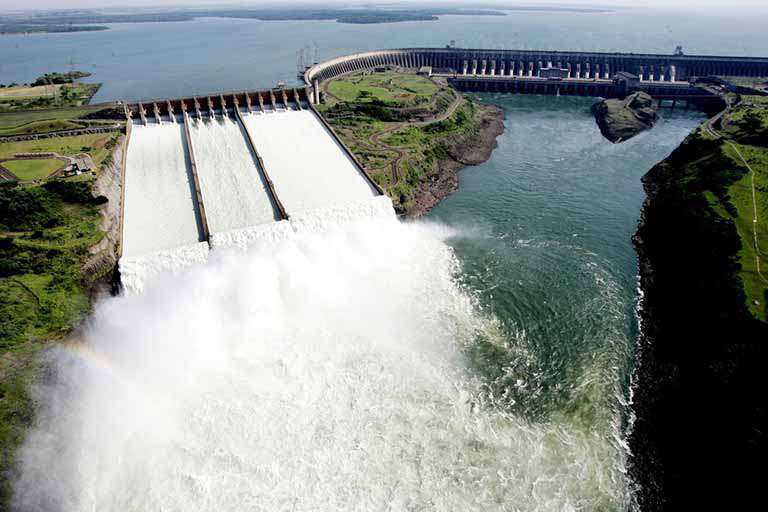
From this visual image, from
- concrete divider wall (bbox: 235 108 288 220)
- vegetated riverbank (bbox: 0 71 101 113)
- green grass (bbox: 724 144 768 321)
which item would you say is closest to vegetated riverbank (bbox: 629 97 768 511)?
green grass (bbox: 724 144 768 321)

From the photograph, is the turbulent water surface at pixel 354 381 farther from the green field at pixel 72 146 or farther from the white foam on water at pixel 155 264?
the green field at pixel 72 146

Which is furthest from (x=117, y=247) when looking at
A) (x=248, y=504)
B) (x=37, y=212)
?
(x=248, y=504)

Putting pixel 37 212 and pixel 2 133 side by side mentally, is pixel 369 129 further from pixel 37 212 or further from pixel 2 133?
pixel 2 133

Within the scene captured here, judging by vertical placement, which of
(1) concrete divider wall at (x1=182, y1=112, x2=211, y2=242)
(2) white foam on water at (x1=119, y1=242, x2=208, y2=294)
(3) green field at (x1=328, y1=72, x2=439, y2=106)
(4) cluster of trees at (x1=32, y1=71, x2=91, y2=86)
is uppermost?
(4) cluster of trees at (x1=32, y1=71, x2=91, y2=86)

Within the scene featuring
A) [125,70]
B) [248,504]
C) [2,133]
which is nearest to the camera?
Answer: [248,504]

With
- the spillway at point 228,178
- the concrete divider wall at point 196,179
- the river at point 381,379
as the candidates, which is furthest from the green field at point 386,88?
the river at point 381,379

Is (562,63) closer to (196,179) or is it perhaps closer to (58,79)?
(196,179)

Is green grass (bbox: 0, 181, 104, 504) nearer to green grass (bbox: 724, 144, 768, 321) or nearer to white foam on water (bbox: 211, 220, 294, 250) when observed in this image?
white foam on water (bbox: 211, 220, 294, 250)
